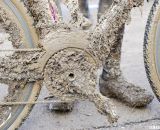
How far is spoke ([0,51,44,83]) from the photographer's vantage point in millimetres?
2867

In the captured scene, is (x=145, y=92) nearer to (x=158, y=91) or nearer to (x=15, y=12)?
(x=158, y=91)

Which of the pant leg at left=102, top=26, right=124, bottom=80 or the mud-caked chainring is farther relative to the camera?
the pant leg at left=102, top=26, right=124, bottom=80

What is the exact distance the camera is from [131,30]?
6219mm

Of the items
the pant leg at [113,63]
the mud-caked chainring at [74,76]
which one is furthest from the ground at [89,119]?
the mud-caked chainring at [74,76]

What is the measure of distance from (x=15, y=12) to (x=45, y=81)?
1.60ft

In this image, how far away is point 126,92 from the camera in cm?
353

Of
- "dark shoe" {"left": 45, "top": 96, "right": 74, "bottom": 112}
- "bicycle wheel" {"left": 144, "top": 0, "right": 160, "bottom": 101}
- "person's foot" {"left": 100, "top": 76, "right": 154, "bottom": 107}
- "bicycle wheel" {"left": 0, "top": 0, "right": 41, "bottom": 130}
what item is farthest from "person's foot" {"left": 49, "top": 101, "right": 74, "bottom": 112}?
"bicycle wheel" {"left": 144, "top": 0, "right": 160, "bottom": 101}

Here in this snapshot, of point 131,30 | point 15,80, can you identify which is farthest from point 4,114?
point 131,30

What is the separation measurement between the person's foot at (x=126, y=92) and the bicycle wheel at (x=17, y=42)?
0.85 meters

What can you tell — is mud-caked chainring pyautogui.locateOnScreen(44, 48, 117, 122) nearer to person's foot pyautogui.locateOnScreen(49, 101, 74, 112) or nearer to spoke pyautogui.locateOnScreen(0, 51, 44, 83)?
spoke pyautogui.locateOnScreen(0, 51, 44, 83)

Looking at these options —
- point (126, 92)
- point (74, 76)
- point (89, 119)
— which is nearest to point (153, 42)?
point (74, 76)

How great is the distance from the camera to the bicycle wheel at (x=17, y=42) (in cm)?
289

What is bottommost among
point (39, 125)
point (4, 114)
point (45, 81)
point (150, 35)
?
point (39, 125)

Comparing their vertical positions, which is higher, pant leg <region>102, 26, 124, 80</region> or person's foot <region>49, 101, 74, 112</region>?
pant leg <region>102, 26, 124, 80</region>
